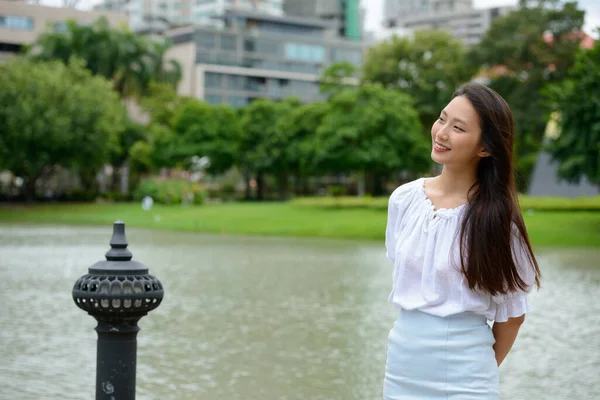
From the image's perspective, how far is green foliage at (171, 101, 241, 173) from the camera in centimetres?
6359

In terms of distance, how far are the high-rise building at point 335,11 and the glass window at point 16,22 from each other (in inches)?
1609

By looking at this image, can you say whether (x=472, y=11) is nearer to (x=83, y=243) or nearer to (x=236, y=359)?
(x=83, y=243)

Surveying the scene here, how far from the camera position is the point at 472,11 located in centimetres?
18775

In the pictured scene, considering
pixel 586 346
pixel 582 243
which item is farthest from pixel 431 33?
pixel 586 346

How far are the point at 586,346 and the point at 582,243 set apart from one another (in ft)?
61.0

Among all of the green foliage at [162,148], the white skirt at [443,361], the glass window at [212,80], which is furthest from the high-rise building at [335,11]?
the white skirt at [443,361]

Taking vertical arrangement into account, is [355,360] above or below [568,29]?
below

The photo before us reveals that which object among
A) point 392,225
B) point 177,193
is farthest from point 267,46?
point 392,225

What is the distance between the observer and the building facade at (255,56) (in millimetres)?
92688

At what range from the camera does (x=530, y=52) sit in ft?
191

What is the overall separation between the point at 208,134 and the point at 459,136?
6111 cm

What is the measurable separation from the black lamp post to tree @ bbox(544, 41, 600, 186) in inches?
1015

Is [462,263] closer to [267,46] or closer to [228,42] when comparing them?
[228,42]

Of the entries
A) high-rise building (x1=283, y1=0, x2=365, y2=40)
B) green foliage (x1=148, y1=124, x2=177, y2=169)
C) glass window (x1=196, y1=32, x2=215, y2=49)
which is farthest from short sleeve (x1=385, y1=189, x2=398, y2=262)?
high-rise building (x1=283, y1=0, x2=365, y2=40)
